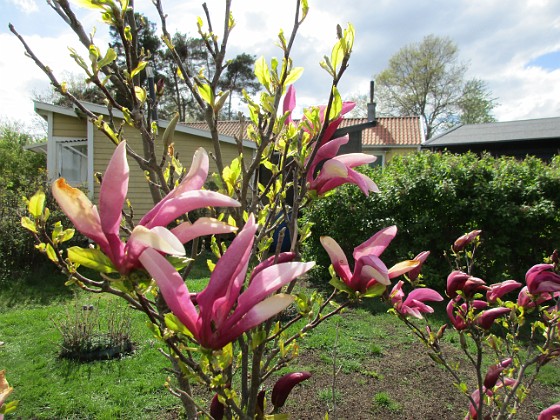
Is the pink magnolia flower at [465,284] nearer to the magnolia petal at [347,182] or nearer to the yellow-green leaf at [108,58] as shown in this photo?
the magnolia petal at [347,182]

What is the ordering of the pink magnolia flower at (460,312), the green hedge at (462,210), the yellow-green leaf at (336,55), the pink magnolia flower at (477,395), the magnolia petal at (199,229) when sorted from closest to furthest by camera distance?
the magnolia petal at (199,229), the yellow-green leaf at (336,55), the pink magnolia flower at (460,312), the pink magnolia flower at (477,395), the green hedge at (462,210)

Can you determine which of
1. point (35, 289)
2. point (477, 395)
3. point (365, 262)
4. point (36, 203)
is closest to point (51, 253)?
point (36, 203)

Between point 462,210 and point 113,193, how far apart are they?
5717 mm

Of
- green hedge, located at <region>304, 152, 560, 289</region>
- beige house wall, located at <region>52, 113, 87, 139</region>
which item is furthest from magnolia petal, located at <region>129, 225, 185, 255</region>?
beige house wall, located at <region>52, 113, 87, 139</region>

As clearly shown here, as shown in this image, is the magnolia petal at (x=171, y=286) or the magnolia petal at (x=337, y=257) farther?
the magnolia petal at (x=337, y=257)

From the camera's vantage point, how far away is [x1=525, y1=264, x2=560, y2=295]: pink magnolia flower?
131cm

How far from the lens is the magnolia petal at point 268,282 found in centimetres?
59

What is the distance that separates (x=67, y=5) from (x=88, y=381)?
337cm

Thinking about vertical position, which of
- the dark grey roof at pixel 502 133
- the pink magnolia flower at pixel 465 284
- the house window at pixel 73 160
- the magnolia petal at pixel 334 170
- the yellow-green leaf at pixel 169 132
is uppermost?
the dark grey roof at pixel 502 133

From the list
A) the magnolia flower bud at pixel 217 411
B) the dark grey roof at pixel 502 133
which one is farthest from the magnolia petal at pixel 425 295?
the dark grey roof at pixel 502 133

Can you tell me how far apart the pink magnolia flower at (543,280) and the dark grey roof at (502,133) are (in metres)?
16.3

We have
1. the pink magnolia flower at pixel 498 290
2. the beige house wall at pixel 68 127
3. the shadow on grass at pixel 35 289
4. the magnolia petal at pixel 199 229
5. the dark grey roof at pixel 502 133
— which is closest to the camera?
the magnolia petal at pixel 199 229

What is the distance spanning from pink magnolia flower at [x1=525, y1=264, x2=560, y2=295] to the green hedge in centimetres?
427

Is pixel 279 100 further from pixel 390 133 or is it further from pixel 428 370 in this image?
pixel 390 133
